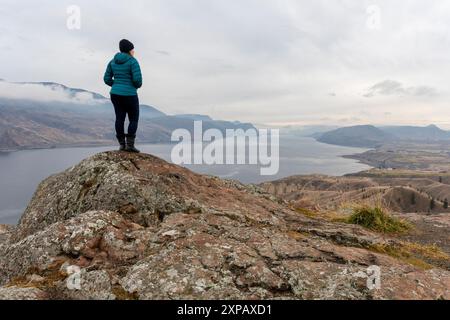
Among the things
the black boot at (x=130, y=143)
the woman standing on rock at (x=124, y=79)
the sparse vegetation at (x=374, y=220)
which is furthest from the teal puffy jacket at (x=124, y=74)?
the sparse vegetation at (x=374, y=220)

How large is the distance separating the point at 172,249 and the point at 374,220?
10.7 meters

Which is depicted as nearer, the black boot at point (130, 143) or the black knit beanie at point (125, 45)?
the black knit beanie at point (125, 45)

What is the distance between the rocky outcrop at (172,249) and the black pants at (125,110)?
3.33 feet

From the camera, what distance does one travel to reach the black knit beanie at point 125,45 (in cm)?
1110

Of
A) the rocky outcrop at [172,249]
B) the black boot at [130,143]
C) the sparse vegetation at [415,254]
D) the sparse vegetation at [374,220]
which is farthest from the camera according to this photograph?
the sparse vegetation at [374,220]

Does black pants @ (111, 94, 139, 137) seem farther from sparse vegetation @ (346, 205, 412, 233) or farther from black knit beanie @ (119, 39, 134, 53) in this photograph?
sparse vegetation @ (346, 205, 412, 233)

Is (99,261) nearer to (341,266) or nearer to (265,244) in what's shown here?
(265,244)

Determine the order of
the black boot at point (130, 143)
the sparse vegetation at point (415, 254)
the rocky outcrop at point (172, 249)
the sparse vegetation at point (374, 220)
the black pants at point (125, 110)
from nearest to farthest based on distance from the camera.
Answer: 1. the rocky outcrop at point (172, 249)
2. the sparse vegetation at point (415, 254)
3. the black pants at point (125, 110)
4. the black boot at point (130, 143)
5. the sparse vegetation at point (374, 220)

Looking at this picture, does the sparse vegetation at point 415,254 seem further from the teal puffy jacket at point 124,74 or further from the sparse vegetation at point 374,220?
the teal puffy jacket at point 124,74

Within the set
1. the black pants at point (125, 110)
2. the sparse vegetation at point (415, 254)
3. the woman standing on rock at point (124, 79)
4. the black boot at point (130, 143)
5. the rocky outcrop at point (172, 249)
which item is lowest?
the sparse vegetation at point (415, 254)

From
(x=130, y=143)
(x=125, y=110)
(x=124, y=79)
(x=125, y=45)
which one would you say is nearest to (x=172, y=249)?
(x=130, y=143)

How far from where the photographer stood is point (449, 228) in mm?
16047

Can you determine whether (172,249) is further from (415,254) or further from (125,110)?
(415,254)

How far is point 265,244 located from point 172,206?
11.0 feet
